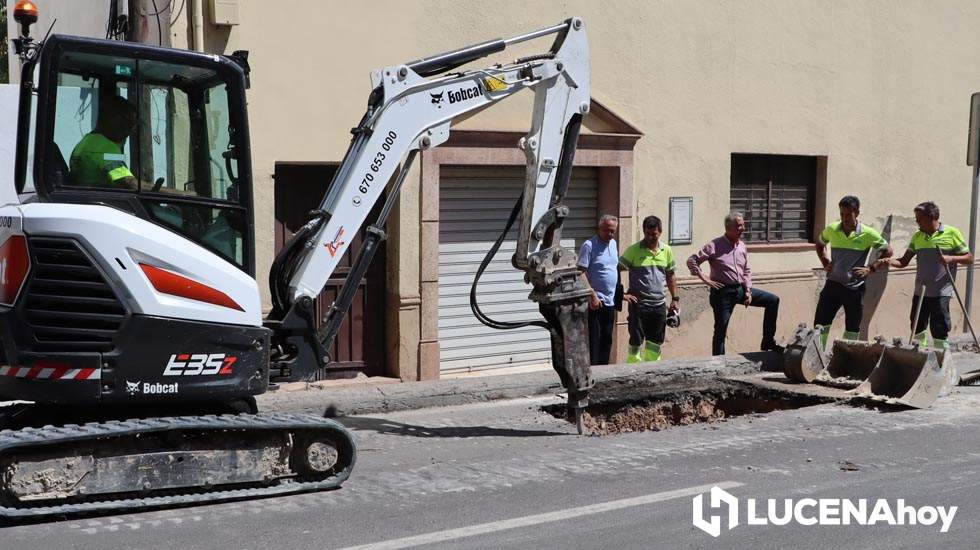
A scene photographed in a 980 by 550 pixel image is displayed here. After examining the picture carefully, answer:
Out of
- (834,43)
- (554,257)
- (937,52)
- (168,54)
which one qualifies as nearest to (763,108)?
(834,43)

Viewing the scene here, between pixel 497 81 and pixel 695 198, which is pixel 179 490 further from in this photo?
pixel 695 198

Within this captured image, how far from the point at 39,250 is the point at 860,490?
4.98m

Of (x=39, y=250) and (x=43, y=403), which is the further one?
(x=43, y=403)

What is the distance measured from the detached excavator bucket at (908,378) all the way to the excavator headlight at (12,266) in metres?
7.05

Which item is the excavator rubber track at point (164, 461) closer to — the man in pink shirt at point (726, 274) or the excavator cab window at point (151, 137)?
the excavator cab window at point (151, 137)

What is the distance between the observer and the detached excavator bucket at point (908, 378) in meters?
9.81

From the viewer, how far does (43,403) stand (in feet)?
21.5

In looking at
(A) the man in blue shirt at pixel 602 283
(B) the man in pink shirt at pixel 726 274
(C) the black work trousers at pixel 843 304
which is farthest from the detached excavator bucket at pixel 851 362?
(A) the man in blue shirt at pixel 602 283

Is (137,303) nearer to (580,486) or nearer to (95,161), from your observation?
(95,161)

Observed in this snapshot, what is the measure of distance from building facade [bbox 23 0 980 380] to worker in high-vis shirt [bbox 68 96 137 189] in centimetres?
447

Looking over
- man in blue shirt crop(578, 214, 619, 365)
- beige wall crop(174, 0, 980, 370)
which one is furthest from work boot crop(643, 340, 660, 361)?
beige wall crop(174, 0, 980, 370)

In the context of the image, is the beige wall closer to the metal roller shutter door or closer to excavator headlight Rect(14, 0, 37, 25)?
the metal roller shutter door

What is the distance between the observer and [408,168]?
7.82 m

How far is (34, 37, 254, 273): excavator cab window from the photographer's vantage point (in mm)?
6168
